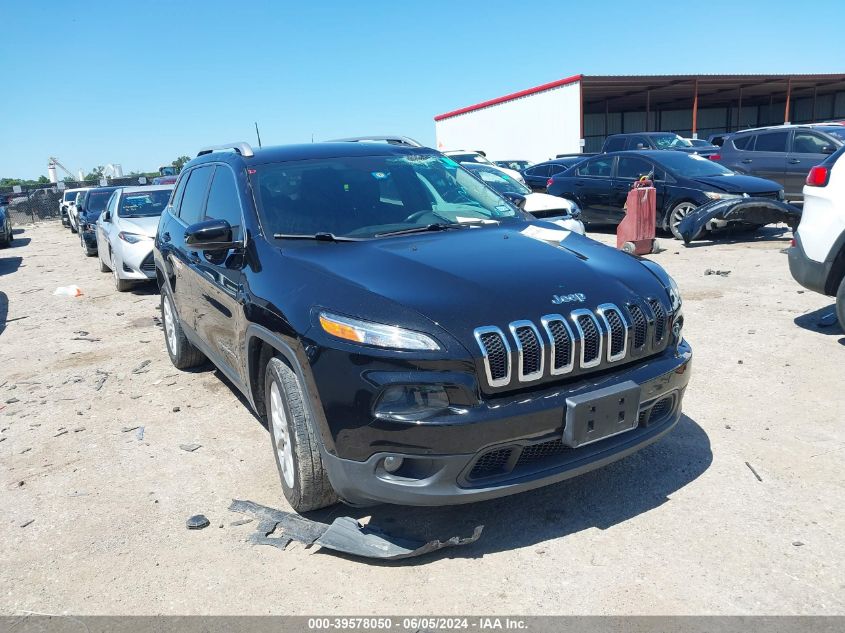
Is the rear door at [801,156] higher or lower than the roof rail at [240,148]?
lower

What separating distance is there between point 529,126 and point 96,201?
23.2 meters

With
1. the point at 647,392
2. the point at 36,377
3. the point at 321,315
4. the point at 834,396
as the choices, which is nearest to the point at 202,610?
the point at 321,315

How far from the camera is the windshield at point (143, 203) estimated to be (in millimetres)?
11086

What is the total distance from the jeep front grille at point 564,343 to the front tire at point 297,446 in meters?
0.90

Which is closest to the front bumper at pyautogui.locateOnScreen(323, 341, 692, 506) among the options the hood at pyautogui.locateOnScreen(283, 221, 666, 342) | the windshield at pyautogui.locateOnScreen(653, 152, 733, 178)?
the hood at pyautogui.locateOnScreen(283, 221, 666, 342)

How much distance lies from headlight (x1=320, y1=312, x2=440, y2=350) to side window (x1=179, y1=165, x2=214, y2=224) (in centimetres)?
235

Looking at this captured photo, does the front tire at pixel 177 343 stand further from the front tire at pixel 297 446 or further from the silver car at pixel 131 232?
the silver car at pixel 131 232

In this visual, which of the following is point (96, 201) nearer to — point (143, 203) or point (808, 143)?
point (143, 203)

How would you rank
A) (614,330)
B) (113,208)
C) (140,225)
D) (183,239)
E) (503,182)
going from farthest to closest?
(113,208)
(503,182)
(140,225)
(183,239)
(614,330)

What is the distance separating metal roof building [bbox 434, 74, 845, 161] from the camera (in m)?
32.6

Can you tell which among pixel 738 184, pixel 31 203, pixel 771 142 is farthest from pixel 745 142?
pixel 31 203

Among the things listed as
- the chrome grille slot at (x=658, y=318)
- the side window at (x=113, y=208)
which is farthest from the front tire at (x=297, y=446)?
the side window at (x=113, y=208)

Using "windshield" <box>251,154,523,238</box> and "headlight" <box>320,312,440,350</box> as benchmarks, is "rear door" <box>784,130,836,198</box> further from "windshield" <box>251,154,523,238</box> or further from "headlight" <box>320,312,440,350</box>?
"headlight" <box>320,312,440,350</box>

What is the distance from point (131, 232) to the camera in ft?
33.7
